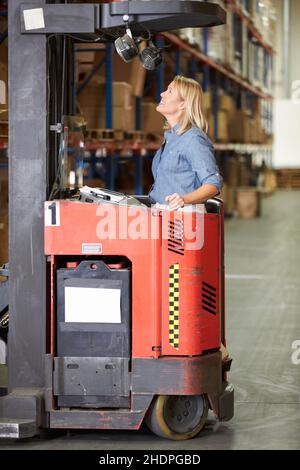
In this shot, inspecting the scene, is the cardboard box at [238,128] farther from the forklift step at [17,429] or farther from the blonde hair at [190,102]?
the forklift step at [17,429]

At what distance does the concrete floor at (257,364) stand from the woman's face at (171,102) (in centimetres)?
145

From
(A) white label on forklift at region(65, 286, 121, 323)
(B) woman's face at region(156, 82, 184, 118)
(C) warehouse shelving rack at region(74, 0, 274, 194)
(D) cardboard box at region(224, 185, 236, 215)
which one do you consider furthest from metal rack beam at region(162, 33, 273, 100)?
(A) white label on forklift at region(65, 286, 121, 323)

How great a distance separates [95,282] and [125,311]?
0.59 feet

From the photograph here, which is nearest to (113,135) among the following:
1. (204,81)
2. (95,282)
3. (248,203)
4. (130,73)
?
(130,73)

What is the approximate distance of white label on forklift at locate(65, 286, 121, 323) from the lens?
4.66 metres

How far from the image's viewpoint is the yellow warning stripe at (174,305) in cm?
462

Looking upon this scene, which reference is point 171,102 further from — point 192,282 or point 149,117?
point 149,117

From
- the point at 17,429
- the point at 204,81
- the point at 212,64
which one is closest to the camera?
the point at 17,429

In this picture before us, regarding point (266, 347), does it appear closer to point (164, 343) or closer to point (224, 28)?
point (164, 343)

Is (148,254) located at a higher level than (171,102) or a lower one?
lower

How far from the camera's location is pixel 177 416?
4.79 metres

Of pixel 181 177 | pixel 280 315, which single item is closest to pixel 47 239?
pixel 181 177

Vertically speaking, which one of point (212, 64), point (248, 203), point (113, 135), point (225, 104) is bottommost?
point (248, 203)
